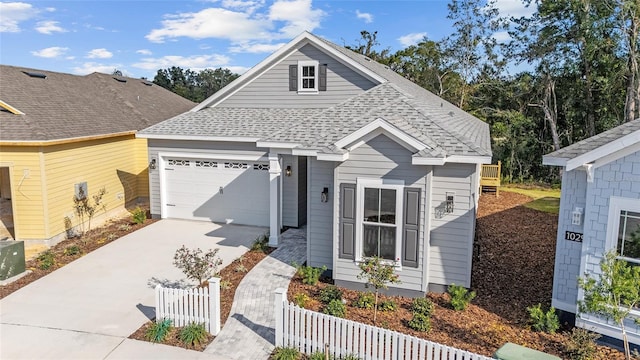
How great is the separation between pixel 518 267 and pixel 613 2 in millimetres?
19217

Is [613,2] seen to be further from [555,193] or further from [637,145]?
[637,145]

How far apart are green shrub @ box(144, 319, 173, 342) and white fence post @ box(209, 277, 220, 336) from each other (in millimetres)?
781

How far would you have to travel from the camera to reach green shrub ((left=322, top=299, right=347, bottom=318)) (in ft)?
27.5

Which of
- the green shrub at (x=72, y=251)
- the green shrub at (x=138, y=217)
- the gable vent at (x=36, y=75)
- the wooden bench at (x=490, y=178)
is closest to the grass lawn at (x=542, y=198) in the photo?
the wooden bench at (x=490, y=178)

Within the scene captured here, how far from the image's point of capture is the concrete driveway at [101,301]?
Result: 739 centimetres

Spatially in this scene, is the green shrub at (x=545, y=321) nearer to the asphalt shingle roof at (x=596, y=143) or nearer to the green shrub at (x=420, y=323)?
the green shrub at (x=420, y=323)

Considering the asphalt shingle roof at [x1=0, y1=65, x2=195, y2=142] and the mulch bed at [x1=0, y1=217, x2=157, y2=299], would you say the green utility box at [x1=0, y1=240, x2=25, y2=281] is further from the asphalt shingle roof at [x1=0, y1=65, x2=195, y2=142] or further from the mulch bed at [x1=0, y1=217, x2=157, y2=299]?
the asphalt shingle roof at [x1=0, y1=65, x2=195, y2=142]

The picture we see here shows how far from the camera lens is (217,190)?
50.7 feet

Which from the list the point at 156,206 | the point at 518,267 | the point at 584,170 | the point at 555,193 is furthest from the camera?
the point at 555,193

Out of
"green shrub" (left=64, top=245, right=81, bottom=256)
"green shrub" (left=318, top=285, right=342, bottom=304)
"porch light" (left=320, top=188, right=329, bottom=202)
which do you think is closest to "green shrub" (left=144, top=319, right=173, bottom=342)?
"green shrub" (left=318, top=285, right=342, bottom=304)

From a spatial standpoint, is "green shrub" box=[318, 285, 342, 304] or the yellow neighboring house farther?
the yellow neighboring house

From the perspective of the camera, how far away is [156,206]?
16.0 meters

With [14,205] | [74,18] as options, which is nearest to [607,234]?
[14,205]

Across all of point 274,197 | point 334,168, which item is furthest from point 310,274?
point 274,197
